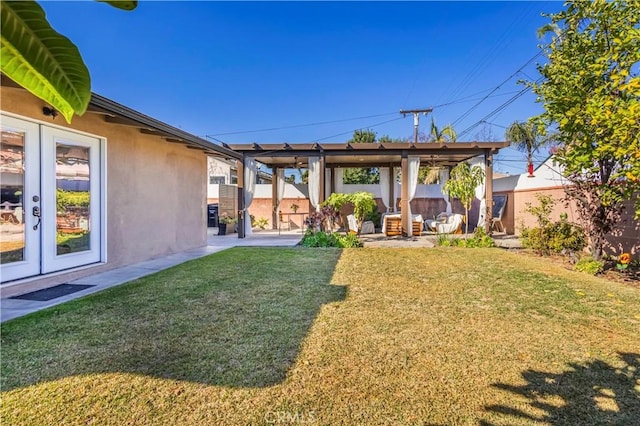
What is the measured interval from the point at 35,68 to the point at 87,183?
6.18 metres

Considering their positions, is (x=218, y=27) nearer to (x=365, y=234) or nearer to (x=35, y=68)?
(x=365, y=234)

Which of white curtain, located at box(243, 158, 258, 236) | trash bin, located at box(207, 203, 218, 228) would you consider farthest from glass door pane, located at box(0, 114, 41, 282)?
trash bin, located at box(207, 203, 218, 228)

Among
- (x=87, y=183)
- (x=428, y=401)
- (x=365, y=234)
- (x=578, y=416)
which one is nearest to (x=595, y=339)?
(x=578, y=416)

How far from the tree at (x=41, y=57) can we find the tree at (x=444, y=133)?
21320 millimetres

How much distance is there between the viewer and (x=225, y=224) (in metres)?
13.7

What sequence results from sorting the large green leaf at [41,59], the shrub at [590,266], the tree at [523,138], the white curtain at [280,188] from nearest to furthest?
the large green leaf at [41,59], the shrub at [590,266], the white curtain at [280,188], the tree at [523,138]

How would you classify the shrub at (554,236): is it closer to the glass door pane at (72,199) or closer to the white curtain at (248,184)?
the white curtain at (248,184)

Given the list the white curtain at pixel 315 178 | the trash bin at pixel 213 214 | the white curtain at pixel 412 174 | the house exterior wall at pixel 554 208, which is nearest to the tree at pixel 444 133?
the house exterior wall at pixel 554 208

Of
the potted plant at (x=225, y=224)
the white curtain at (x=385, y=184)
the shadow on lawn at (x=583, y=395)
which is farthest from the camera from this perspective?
the white curtain at (x=385, y=184)

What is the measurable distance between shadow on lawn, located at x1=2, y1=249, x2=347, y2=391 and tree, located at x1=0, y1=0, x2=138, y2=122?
237 centimetres

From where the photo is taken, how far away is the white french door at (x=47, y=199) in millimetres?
4453

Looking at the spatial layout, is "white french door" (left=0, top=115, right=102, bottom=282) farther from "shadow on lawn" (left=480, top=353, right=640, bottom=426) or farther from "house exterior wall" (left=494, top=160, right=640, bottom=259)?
"house exterior wall" (left=494, top=160, right=640, bottom=259)

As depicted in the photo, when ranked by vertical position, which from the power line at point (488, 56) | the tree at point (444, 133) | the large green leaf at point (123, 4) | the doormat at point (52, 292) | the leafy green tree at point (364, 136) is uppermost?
the power line at point (488, 56)

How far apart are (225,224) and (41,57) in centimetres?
1358
